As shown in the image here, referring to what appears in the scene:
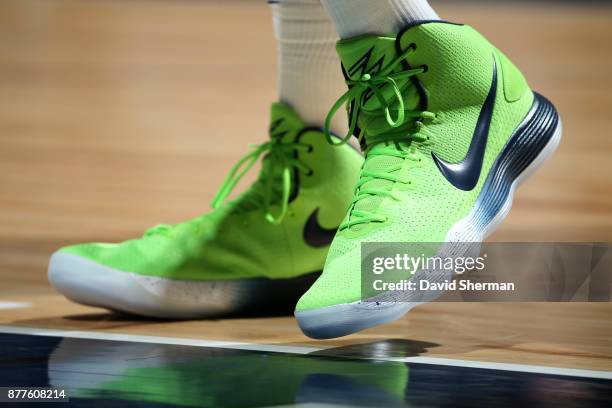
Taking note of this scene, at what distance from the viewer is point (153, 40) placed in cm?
526

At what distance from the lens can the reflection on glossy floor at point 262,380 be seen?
2.84ft

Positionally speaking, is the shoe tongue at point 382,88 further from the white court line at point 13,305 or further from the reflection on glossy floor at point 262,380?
the white court line at point 13,305

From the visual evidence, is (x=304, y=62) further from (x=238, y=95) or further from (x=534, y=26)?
(x=534, y=26)

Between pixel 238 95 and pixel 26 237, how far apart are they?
195 cm

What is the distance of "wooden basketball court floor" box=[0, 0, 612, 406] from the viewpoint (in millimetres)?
1113

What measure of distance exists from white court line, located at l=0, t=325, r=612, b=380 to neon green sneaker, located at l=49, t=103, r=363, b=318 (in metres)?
0.11

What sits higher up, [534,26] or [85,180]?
[534,26]

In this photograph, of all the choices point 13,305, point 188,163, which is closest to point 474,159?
point 13,305

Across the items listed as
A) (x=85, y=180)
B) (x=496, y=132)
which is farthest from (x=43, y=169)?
(x=496, y=132)

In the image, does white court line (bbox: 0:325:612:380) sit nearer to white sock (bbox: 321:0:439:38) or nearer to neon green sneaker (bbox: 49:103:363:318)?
neon green sneaker (bbox: 49:103:363:318)

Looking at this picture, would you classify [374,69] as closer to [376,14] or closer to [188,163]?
[376,14]

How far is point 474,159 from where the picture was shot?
1.11m

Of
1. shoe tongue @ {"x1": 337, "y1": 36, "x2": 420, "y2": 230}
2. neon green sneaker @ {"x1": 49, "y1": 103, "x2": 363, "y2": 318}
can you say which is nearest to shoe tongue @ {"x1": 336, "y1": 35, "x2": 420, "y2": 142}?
shoe tongue @ {"x1": 337, "y1": 36, "x2": 420, "y2": 230}

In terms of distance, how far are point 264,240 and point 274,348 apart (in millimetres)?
225
